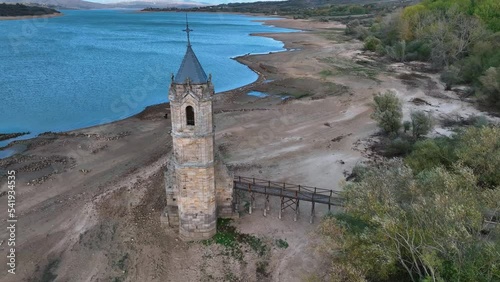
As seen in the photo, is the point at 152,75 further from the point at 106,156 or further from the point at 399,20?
the point at 399,20

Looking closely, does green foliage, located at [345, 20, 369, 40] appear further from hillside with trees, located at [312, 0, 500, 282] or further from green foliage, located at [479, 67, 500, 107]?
hillside with trees, located at [312, 0, 500, 282]

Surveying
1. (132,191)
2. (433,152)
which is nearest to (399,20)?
(433,152)

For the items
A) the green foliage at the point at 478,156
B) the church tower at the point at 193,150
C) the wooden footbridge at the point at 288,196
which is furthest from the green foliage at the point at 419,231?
the church tower at the point at 193,150

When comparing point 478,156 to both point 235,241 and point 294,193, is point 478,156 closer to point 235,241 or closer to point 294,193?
point 294,193

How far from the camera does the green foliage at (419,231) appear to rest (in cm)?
1175

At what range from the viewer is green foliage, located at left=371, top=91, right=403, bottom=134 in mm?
34562

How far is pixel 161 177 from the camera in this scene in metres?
28.6

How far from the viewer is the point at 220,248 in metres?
20.6

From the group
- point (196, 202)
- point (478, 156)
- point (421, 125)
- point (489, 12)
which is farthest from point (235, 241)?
point (489, 12)

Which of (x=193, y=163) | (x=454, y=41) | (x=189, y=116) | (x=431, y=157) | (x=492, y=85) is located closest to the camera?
(x=193, y=163)

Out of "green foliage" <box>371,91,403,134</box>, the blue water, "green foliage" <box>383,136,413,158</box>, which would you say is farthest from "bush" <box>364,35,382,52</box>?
"green foliage" <box>383,136,413,158</box>

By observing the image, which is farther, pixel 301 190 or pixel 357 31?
pixel 357 31

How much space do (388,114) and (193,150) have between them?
71.5 feet

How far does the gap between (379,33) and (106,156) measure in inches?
3090
